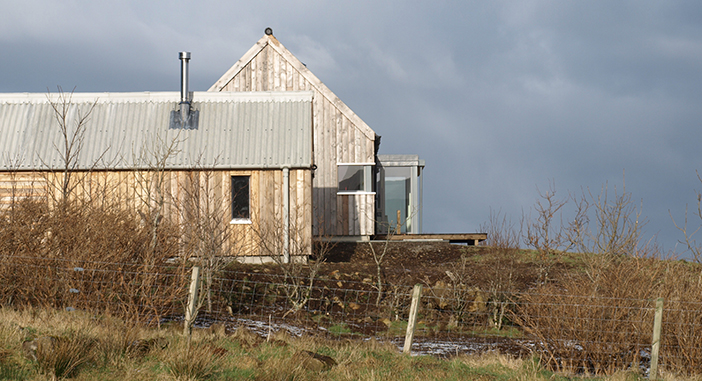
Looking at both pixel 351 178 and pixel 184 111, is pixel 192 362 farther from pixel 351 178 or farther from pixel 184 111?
pixel 351 178

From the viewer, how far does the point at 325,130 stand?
22.8 meters

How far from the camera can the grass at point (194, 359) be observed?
6.94 m

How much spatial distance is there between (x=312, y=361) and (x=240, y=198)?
34.8ft

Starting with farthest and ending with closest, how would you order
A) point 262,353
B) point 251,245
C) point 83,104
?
1. point 83,104
2. point 251,245
3. point 262,353

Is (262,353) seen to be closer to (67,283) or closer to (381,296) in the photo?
(67,283)

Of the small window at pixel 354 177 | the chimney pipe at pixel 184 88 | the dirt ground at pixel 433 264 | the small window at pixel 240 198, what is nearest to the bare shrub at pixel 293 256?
the small window at pixel 240 198

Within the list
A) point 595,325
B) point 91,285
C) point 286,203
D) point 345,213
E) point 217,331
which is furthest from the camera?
point 345,213

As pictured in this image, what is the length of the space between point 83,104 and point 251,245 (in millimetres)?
7234

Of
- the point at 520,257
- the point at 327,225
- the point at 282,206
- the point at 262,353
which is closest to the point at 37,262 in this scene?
the point at 262,353

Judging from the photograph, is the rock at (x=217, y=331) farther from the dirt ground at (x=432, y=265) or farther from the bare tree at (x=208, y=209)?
the dirt ground at (x=432, y=265)

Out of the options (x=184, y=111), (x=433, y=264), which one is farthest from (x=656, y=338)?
(x=184, y=111)

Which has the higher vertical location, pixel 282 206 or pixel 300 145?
pixel 300 145

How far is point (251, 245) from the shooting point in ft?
55.0

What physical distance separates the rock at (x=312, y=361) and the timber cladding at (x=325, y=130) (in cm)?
1328
